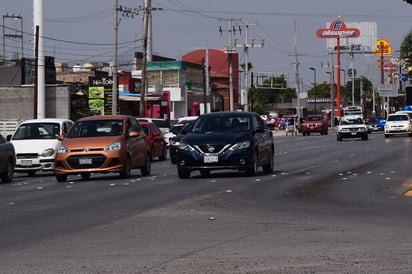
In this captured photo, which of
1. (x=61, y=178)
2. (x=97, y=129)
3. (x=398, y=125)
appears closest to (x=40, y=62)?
(x=398, y=125)

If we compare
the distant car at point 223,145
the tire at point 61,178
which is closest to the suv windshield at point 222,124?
the distant car at point 223,145

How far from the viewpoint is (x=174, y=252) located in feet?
41.9

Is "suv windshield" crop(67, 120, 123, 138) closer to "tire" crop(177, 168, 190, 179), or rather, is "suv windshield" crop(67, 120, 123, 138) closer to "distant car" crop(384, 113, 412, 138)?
"tire" crop(177, 168, 190, 179)

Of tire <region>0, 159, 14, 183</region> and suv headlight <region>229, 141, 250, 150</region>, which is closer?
suv headlight <region>229, 141, 250, 150</region>

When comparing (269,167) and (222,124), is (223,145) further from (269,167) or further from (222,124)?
(269,167)

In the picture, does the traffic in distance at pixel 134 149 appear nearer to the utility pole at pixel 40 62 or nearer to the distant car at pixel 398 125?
the utility pole at pixel 40 62

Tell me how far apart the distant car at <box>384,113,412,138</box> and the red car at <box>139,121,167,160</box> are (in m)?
31.7

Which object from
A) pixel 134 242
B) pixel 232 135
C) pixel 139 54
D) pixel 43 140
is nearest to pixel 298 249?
pixel 134 242

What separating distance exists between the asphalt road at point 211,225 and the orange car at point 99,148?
1.49ft

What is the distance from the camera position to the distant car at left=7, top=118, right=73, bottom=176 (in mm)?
32906

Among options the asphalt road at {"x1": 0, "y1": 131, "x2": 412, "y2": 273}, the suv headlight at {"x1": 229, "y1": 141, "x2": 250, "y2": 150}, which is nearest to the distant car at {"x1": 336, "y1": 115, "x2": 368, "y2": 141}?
the asphalt road at {"x1": 0, "y1": 131, "x2": 412, "y2": 273}

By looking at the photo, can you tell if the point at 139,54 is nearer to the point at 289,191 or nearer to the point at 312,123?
the point at 312,123

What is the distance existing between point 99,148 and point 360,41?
15263 cm

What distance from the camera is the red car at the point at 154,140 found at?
137 feet
